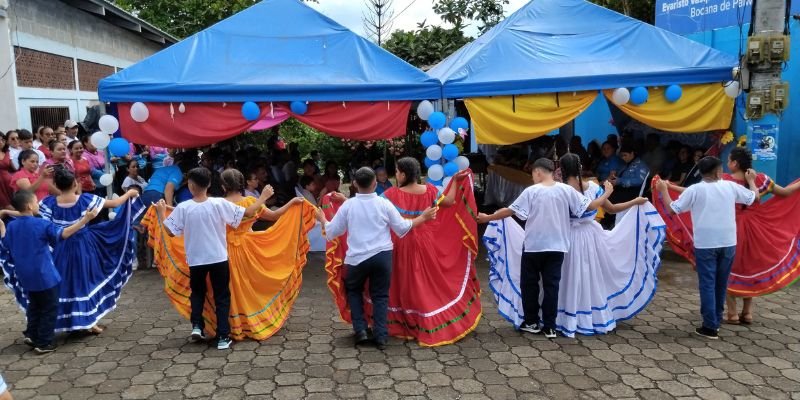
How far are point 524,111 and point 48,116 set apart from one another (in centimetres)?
837

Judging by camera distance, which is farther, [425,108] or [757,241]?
[425,108]

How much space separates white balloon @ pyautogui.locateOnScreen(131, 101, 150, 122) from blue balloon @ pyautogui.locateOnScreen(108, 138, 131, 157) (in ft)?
0.91

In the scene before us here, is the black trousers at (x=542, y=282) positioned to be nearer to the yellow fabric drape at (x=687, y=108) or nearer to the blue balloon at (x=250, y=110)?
the yellow fabric drape at (x=687, y=108)

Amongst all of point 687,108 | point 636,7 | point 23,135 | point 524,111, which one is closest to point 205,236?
point 524,111

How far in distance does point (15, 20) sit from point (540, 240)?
29.5 ft

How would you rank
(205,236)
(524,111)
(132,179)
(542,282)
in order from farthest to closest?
(132,179) < (524,111) < (542,282) < (205,236)

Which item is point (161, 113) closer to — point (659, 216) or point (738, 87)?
point (659, 216)

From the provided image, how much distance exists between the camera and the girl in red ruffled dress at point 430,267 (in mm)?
4691

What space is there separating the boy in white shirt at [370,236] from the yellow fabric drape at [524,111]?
2.58 metres

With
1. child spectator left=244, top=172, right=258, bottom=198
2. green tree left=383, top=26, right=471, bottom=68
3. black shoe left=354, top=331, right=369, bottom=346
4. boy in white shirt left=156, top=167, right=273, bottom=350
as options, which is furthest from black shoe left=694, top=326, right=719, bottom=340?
green tree left=383, top=26, right=471, bottom=68

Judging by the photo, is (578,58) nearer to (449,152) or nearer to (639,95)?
(639,95)

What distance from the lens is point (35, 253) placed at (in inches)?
172

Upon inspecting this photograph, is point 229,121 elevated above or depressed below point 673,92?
below

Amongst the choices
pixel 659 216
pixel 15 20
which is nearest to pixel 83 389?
pixel 659 216
